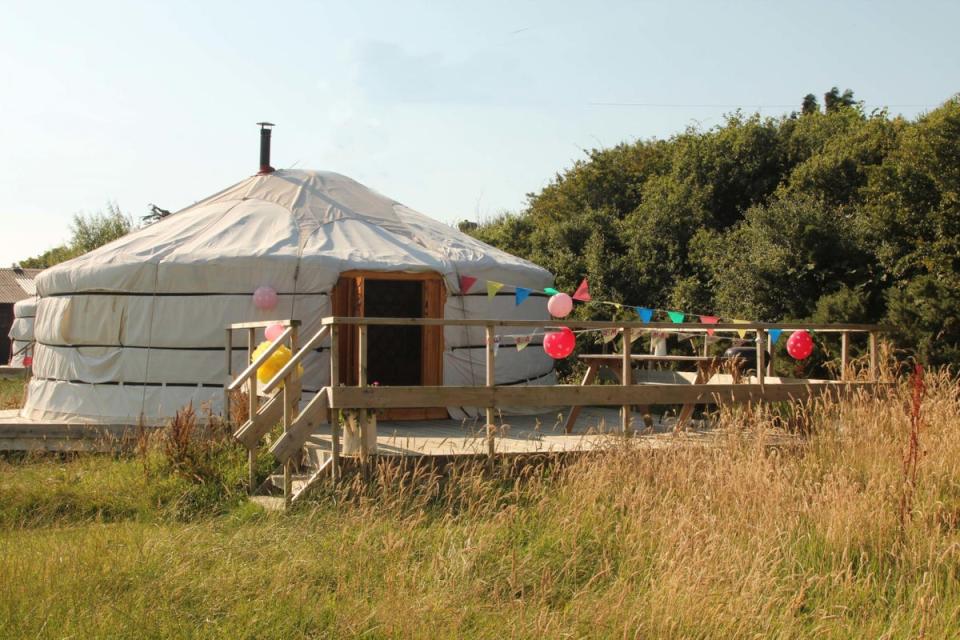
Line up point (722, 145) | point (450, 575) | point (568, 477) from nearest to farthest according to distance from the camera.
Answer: point (450, 575) < point (568, 477) < point (722, 145)

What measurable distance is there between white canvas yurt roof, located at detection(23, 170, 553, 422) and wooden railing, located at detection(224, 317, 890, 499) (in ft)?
6.03

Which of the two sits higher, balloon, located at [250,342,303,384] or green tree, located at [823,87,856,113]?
green tree, located at [823,87,856,113]

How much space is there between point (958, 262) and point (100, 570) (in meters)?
8.76

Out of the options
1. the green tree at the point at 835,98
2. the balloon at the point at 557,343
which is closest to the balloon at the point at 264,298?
the balloon at the point at 557,343

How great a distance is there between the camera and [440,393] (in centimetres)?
571

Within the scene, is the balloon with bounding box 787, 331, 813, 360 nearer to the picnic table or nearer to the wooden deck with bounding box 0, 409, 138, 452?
the picnic table

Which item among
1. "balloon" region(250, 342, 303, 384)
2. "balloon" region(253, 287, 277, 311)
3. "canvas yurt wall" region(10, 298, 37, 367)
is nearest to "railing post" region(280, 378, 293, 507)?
"balloon" region(250, 342, 303, 384)

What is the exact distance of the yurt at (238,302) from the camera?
28.0 feet

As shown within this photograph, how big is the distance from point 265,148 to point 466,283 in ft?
11.1

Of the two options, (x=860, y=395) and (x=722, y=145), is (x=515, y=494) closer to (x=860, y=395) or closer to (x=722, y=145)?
(x=860, y=395)

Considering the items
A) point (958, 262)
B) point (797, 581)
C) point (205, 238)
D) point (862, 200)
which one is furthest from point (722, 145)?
point (797, 581)

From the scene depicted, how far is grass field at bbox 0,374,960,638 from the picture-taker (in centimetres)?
343

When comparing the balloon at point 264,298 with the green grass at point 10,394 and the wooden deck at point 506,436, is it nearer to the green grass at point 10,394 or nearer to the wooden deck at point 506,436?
the wooden deck at point 506,436

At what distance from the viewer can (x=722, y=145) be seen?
52.0 feet
